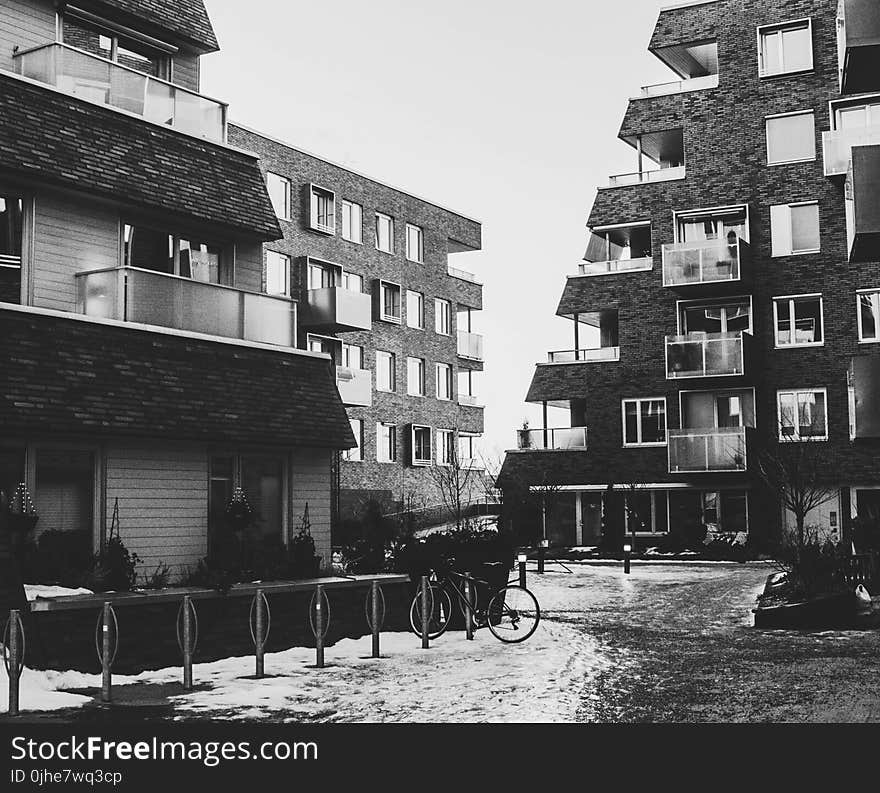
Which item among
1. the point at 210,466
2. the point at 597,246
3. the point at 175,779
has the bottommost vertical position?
the point at 175,779

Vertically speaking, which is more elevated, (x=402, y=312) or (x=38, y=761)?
(x=402, y=312)

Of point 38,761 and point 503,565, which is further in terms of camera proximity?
point 503,565

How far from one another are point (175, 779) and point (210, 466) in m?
9.61

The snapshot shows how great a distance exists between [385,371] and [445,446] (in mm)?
5826

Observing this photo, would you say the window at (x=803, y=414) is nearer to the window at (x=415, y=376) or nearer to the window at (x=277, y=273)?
the window at (x=277, y=273)

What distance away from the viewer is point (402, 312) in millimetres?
54188

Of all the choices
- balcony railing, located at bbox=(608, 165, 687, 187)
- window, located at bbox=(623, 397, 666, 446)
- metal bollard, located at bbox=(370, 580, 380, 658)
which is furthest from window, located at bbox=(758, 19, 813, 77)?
metal bollard, located at bbox=(370, 580, 380, 658)

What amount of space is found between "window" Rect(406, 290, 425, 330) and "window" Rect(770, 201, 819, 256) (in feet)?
57.8

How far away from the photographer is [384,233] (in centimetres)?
5350

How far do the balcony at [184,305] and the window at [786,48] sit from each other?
26624 millimetres

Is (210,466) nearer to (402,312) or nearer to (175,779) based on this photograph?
(175,779)

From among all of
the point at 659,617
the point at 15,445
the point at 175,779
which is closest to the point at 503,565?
the point at 659,617

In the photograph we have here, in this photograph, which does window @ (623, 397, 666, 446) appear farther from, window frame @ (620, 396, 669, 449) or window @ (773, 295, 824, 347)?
window @ (773, 295, 824, 347)

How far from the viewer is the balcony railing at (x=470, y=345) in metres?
59.1
